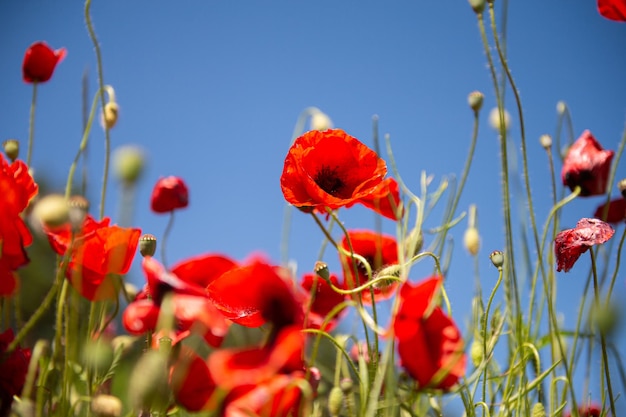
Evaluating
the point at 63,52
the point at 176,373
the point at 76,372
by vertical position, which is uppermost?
the point at 63,52

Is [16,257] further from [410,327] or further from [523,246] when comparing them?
[523,246]

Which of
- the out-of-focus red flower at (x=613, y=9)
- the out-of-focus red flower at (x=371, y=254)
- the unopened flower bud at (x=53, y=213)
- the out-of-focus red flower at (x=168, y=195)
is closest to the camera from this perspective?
the unopened flower bud at (x=53, y=213)

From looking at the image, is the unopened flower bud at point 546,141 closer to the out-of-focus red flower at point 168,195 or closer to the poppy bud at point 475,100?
the poppy bud at point 475,100

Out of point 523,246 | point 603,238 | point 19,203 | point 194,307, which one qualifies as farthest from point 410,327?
point 523,246

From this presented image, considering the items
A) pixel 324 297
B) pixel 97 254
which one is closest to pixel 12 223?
pixel 97 254

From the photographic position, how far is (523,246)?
1.12 metres

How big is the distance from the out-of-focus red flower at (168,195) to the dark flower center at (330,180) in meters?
0.39

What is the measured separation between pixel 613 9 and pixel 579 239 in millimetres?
413

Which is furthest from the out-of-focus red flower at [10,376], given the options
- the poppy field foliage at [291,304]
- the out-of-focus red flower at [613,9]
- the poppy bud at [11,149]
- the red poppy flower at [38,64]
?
the out-of-focus red flower at [613,9]

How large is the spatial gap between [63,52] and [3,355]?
861mm

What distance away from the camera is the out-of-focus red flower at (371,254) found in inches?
34.3

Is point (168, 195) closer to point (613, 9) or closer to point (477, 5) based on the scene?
point (477, 5)

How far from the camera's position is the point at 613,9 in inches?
40.0

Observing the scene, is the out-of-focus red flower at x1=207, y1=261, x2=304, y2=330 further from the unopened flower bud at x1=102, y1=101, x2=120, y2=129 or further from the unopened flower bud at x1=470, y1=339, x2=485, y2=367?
the unopened flower bud at x1=102, y1=101, x2=120, y2=129
